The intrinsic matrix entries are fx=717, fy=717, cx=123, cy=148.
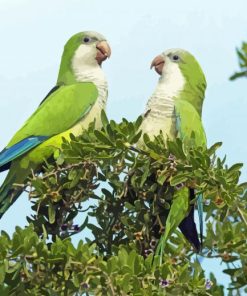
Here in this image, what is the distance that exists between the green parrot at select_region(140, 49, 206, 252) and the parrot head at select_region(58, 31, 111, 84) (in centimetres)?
33

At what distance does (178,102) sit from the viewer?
12.7 ft

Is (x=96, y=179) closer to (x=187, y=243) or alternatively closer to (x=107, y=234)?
(x=107, y=234)

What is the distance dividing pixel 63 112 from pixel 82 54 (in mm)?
520

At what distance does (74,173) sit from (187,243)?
24.1 inches

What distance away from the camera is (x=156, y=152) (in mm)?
2879

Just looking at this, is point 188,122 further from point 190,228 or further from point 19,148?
point 19,148

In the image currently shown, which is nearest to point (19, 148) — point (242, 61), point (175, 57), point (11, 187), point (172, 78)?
point (11, 187)

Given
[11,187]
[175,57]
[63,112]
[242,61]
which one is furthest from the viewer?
[175,57]

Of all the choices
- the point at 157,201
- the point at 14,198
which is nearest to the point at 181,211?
the point at 157,201

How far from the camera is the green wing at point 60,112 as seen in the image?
388 centimetres

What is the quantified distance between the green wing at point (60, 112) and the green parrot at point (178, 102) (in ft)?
1.19

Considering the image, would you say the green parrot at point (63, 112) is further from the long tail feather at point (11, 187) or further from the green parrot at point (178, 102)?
the green parrot at point (178, 102)

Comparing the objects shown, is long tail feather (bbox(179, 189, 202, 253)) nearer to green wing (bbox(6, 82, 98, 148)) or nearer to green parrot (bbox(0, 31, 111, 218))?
green parrot (bbox(0, 31, 111, 218))

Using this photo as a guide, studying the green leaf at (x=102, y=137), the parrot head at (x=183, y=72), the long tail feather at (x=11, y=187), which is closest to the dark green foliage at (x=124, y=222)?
the green leaf at (x=102, y=137)
